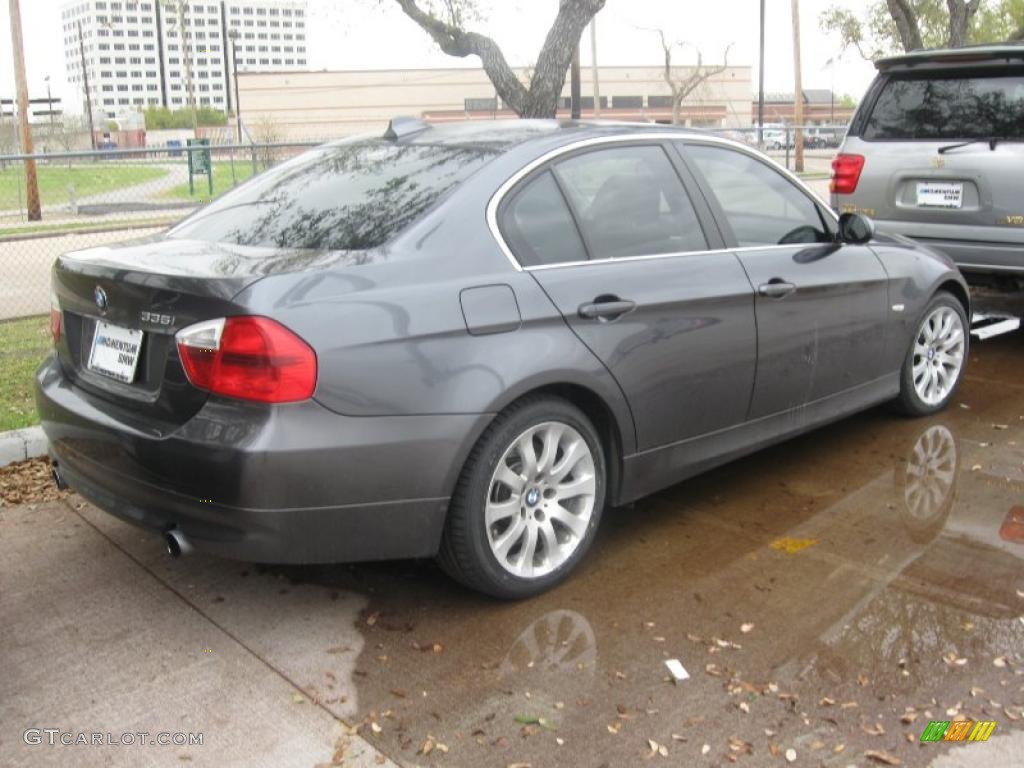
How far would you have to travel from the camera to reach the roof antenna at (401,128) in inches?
173

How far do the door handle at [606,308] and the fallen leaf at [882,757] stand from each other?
1655mm

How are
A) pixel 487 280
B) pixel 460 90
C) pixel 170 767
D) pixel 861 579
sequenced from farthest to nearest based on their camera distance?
pixel 460 90
pixel 861 579
pixel 487 280
pixel 170 767

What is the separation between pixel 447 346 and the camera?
338cm

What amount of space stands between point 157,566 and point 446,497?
1355 millimetres

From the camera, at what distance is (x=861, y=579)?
12.9 feet

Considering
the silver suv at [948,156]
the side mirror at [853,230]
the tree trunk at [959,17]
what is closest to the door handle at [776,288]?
the side mirror at [853,230]

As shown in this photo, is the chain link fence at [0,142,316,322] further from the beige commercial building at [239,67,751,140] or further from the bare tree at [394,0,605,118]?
the beige commercial building at [239,67,751,140]

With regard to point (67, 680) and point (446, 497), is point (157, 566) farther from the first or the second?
point (446, 497)

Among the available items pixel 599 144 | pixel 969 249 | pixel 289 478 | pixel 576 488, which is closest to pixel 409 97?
pixel 969 249

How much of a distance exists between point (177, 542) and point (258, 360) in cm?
67

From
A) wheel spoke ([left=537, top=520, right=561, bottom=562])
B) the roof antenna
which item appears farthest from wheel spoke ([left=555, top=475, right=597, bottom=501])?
the roof antenna

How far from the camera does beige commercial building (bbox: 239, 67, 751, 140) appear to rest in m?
70.8

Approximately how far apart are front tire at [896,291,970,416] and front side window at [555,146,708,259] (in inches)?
74.8

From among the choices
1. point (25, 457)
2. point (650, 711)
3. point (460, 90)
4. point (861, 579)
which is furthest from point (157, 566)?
point (460, 90)
